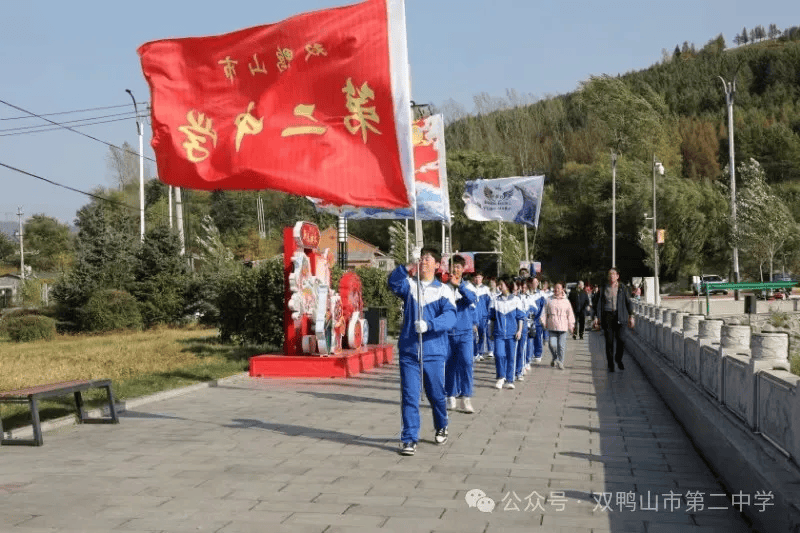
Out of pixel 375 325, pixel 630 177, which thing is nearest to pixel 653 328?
pixel 375 325

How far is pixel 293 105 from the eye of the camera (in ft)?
30.5

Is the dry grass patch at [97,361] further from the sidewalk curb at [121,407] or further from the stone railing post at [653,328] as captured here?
Answer: the stone railing post at [653,328]

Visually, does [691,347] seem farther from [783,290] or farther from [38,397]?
[783,290]

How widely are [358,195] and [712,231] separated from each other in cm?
6697

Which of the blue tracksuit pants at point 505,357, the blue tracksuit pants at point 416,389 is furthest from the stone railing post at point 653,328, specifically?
the blue tracksuit pants at point 416,389

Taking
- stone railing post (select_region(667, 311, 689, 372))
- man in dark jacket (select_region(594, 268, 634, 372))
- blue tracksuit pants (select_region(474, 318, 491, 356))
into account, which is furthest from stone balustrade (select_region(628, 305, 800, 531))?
blue tracksuit pants (select_region(474, 318, 491, 356))

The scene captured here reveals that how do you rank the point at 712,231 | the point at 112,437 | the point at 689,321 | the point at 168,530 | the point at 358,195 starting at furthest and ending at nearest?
the point at 712,231
the point at 689,321
the point at 112,437
the point at 358,195
the point at 168,530

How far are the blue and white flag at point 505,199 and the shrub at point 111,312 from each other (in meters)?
15.6

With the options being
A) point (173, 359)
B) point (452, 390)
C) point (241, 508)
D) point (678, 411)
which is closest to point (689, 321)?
point (678, 411)

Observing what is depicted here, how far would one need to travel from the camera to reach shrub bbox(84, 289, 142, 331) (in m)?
39.2

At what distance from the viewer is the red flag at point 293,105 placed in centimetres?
909

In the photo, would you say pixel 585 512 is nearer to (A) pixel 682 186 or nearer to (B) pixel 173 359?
(B) pixel 173 359

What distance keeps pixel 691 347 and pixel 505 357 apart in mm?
3768

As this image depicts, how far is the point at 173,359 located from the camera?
22.0 meters
